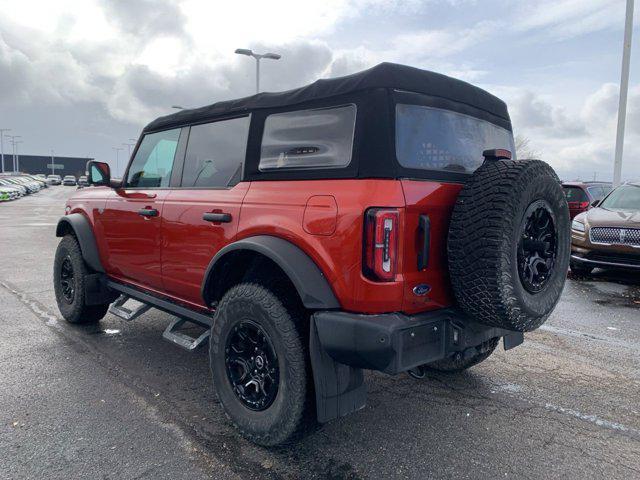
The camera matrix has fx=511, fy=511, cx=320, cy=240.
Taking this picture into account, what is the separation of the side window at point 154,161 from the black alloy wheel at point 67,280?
126 cm

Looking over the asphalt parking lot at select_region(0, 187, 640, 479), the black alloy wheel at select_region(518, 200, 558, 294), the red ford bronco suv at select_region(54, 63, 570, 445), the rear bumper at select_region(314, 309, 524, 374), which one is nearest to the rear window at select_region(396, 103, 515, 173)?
the red ford bronco suv at select_region(54, 63, 570, 445)

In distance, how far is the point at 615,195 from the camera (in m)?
8.85

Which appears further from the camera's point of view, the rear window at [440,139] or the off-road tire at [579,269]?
the off-road tire at [579,269]

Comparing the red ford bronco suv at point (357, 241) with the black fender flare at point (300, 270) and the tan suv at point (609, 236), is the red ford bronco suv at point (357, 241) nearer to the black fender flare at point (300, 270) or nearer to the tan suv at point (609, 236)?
the black fender flare at point (300, 270)

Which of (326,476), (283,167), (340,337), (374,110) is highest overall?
(374,110)

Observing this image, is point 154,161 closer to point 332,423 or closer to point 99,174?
point 99,174

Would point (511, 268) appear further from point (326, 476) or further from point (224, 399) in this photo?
point (224, 399)

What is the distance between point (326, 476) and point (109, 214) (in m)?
2.96

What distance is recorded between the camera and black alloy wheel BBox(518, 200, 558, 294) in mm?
2644

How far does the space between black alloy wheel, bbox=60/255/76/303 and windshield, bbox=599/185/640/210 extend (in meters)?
8.09

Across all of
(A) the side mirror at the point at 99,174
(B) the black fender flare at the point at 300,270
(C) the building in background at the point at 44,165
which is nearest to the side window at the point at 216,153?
(B) the black fender flare at the point at 300,270

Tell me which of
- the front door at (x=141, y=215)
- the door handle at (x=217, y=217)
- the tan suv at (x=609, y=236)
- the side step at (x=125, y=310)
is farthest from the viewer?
the tan suv at (x=609, y=236)

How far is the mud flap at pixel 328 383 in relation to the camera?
2.51 metres

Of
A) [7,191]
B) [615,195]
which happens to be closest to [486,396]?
[615,195]
